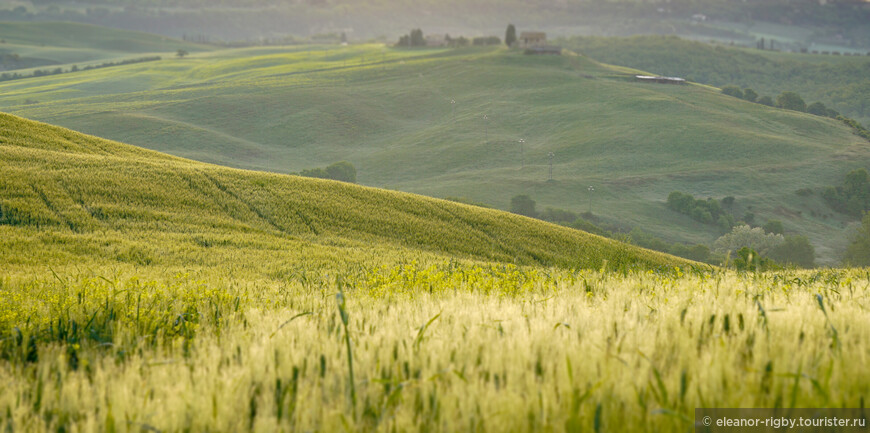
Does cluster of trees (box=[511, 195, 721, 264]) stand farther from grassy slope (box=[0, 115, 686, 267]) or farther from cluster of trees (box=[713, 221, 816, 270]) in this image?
grassy slope (box=[0, 115, 686, 267])

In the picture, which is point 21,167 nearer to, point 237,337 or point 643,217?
point 237,337

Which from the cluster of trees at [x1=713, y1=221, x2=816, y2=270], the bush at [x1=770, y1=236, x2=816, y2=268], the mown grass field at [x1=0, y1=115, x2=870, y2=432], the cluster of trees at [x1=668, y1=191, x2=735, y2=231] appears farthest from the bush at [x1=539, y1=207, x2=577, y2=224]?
the mown grass field at [x1=0, y1=115, x2=870, y2=432]

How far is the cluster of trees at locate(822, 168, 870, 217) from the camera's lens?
139625 millimetres

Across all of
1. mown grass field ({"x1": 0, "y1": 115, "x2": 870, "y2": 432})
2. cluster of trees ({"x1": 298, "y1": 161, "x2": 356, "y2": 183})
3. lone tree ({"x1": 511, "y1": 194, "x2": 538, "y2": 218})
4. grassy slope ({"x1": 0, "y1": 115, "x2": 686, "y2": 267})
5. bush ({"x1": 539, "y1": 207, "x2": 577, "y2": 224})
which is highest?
mown grass field ({"x1": 0, "y1": 115, "x2": 870, "y2": 432})

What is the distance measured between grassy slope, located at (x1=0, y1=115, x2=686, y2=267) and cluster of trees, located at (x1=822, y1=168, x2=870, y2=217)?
136500 mm

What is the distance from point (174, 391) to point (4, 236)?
13.8 metres

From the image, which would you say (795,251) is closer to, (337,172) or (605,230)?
(605,230)

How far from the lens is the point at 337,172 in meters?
150

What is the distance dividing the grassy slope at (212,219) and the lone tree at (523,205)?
327 ft

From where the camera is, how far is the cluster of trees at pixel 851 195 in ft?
458

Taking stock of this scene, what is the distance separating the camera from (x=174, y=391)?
3.99 metres

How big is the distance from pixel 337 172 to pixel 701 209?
80471 millimetres

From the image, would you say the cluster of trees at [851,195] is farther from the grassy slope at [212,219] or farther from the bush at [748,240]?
the grassy slope at [212,219]

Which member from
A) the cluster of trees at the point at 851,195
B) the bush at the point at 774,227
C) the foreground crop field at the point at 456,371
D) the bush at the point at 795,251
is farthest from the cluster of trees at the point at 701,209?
the foreground crop field at the point at 456,371
